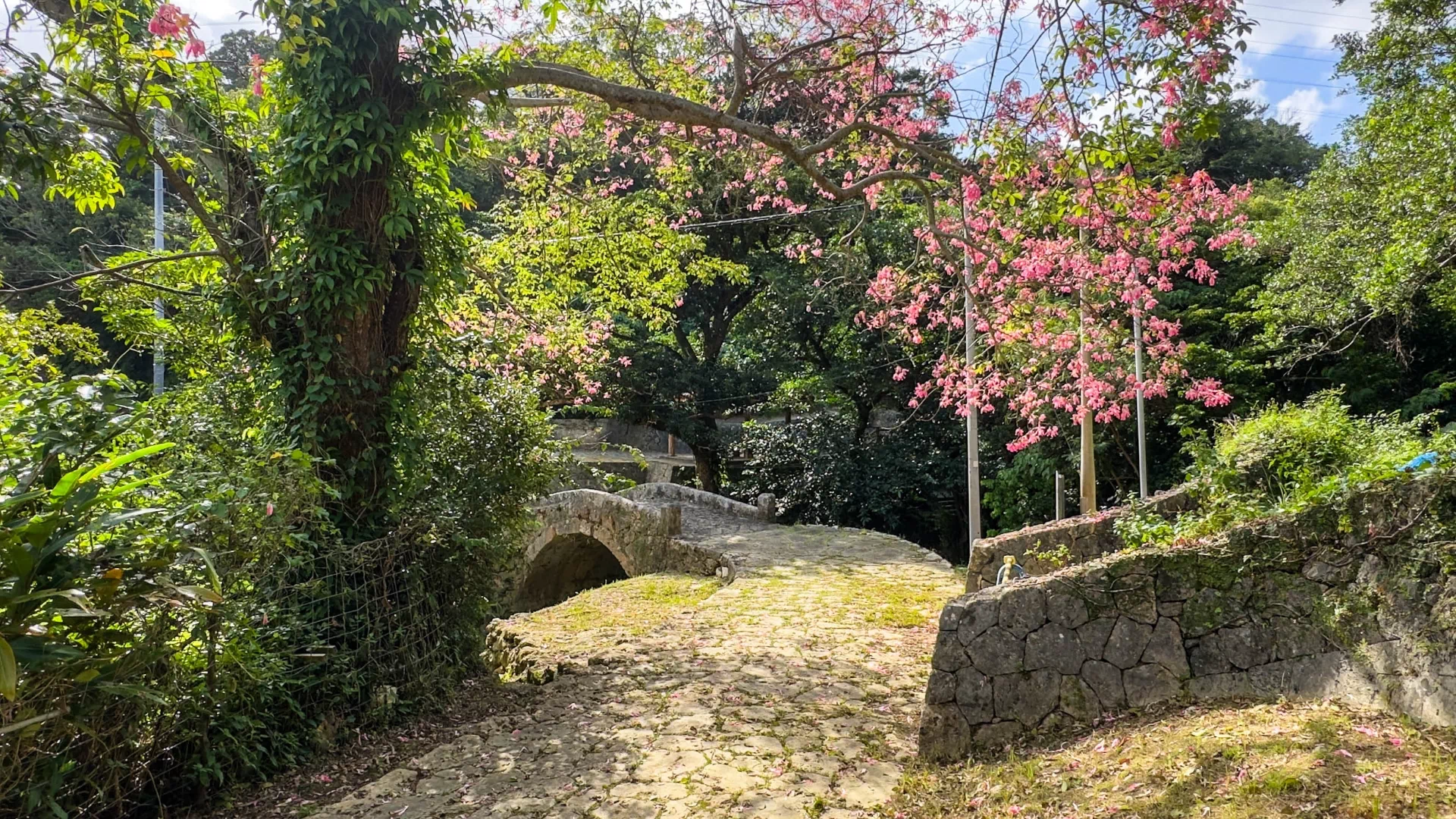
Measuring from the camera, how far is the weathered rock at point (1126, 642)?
3895mm

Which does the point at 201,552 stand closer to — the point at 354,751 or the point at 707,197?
the point at 354,751

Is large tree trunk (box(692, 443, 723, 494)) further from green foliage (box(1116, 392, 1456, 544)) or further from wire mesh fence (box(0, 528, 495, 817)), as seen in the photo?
green foliage (box(1116, 392, 1456, 544))

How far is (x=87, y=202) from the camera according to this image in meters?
5.61

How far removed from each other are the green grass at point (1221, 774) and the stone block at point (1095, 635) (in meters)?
0.33

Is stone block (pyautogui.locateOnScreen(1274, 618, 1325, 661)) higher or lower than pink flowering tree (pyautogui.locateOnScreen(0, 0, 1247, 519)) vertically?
lower

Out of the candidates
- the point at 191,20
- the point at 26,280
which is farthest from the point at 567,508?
the point at 26,280

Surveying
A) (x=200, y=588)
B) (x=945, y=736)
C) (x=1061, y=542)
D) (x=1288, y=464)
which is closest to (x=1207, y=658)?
(x=945, y=736)

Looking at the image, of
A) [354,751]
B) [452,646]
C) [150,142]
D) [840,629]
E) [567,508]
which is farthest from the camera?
[567,508]

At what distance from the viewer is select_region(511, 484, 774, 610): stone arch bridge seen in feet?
40.6

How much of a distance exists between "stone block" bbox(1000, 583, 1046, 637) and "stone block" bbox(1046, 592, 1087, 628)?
0.10 feet

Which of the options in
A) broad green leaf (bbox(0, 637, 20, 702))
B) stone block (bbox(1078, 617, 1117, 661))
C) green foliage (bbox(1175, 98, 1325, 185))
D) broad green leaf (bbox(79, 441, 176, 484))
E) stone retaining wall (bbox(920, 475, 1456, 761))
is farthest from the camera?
green foliage (bbox(1175, 98, 1325, 185))

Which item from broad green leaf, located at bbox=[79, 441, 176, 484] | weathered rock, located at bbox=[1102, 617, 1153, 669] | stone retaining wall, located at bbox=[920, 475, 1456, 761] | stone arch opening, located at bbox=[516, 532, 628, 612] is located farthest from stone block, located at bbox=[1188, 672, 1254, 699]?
stone arch opening, located at bbox=[516, 532, 628, 612]

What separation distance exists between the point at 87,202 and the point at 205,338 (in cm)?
118

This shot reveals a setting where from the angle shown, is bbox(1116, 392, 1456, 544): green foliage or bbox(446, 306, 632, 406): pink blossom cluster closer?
bbox(1116, 392, 1456, 544): green foliage
